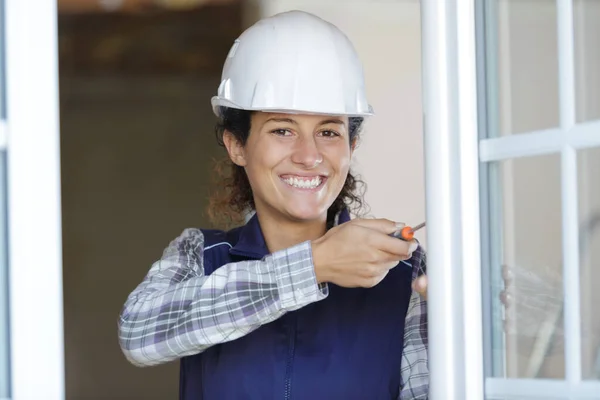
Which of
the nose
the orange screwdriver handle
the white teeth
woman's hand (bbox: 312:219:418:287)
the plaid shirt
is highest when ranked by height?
the nose

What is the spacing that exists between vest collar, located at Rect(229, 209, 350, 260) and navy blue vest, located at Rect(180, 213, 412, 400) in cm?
8

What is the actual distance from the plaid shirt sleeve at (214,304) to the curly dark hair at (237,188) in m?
0.37

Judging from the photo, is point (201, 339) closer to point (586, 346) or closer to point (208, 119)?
point (586, 346)

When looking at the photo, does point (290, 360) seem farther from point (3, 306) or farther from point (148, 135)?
point (148, 135)

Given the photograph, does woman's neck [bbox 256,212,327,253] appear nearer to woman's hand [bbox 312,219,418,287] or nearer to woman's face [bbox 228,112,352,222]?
woman's face [bbox 228,112,352,222]

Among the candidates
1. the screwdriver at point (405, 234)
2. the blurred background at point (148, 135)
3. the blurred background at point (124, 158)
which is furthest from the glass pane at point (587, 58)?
the blurred background at point (124, 158)

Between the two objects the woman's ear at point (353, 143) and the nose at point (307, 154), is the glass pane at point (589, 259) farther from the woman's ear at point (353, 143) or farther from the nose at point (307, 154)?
the woman's ear at point (353, 143)

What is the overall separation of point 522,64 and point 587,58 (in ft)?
0.43

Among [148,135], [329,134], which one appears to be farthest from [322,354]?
[148,135]

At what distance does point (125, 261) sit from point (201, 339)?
5.21 m

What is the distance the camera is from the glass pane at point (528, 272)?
1287 millimetres

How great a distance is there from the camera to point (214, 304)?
5.24ft

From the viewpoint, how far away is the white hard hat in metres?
1.77

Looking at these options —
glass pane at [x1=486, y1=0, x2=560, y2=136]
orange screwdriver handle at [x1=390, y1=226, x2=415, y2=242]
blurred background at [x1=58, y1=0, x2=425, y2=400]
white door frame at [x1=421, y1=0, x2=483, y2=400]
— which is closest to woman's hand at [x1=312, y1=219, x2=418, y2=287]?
orange screwdriver handle at [x1=390, y1=226, x2=415, y2=242]
